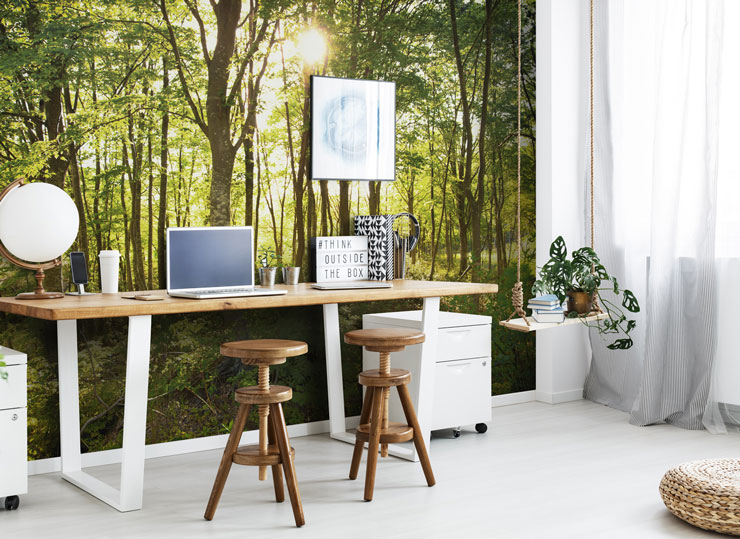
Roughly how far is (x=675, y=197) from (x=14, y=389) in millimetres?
3352

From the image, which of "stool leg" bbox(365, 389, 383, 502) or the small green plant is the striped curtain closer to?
"stool leg" bbox(365, 389, 383, 502)

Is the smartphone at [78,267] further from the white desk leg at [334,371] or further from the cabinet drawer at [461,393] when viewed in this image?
the cabinet drawer at [461,393]

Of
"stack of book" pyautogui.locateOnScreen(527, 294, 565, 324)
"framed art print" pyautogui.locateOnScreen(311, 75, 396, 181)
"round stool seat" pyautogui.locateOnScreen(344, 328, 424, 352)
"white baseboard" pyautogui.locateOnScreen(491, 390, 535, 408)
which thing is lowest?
"white baseboard" pyautogui.locateOnScreen(491, 390, 535, 408)

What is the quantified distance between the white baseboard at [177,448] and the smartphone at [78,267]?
801 mm

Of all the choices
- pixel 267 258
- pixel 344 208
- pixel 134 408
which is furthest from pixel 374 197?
pixel 134 408

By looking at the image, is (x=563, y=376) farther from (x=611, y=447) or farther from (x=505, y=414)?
(x=611, y=447)

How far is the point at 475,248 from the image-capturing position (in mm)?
4820

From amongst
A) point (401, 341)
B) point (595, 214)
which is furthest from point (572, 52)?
point (401, 341)

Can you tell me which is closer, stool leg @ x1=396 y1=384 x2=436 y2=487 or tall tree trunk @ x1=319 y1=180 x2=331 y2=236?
stool leg @ x1=396 y1=384 x2=436 y2=487

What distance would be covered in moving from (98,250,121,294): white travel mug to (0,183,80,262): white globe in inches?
8.9

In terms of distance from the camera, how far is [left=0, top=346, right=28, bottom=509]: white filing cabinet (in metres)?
3.00

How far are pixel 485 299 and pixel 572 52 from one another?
161 centimetres

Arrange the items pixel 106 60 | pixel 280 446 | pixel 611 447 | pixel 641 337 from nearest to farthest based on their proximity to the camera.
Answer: pixel 280 446 < pixel 106 60 < pixel 611 447 < pixel 641 337

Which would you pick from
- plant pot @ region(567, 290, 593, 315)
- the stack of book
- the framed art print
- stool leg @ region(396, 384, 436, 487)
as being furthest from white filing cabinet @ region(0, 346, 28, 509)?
plant pot @ region(567, 290, 593, 315)
